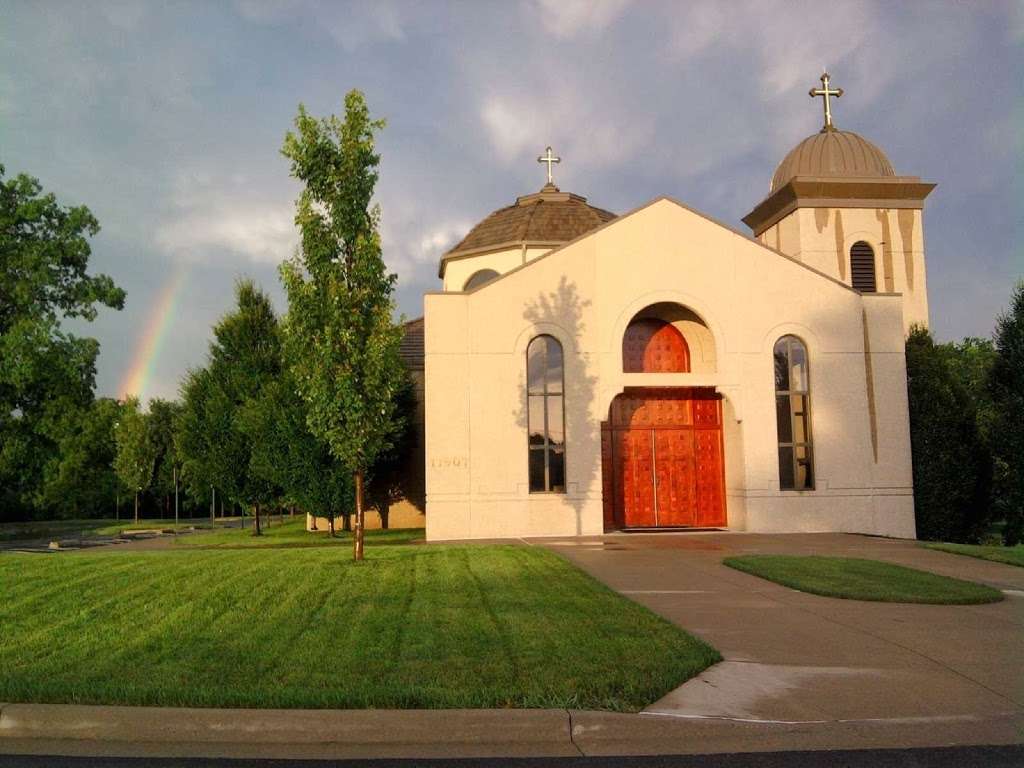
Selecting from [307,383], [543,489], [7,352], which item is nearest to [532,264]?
[543,489]

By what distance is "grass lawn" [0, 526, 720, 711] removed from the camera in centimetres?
617

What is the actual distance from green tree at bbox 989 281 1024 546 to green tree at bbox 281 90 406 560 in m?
17.2

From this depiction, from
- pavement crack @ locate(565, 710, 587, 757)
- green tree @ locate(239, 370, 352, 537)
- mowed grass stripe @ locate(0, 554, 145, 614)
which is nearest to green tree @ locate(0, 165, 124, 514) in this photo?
green tree @ locate(239, 370, 352, 537)

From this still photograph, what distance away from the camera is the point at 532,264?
20.8m

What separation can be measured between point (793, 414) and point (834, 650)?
1418 centimetres

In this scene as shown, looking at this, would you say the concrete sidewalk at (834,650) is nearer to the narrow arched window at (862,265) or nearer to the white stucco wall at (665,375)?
the white stucco wall at (665,375)

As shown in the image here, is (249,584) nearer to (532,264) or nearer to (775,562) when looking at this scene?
(775,562)

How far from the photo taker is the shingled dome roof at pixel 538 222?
93.6ft

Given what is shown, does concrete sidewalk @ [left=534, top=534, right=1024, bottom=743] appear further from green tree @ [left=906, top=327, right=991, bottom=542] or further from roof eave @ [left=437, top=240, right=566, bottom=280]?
roof eave @ [left=437, top=240, right=566, bottom=280]

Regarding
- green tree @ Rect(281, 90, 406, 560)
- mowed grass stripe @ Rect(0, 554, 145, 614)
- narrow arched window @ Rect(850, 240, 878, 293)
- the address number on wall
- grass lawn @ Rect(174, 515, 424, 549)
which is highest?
narrow arched window @ Rect(850, 240, 878, 293)

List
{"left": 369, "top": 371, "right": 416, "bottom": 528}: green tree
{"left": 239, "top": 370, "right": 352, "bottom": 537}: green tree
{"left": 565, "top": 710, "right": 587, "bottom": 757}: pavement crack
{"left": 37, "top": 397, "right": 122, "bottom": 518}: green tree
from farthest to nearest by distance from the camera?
{"left": 37, "top": 397, "right": 122, "bottom": 518}: green tree < {"left": 369, "top": 371, "right": 416, "bottom": 528}: green tree < {"left": 239, "top": 370, "right": 352, "bottom": 537}: green tree < {"left": 565, "top": 710, "right": 587, "bottom": 757}: pavement crack

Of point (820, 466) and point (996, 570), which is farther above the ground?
point (820, 466)

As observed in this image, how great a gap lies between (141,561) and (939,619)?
11.8 metres

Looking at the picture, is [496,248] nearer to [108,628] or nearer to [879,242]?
[879,242]
